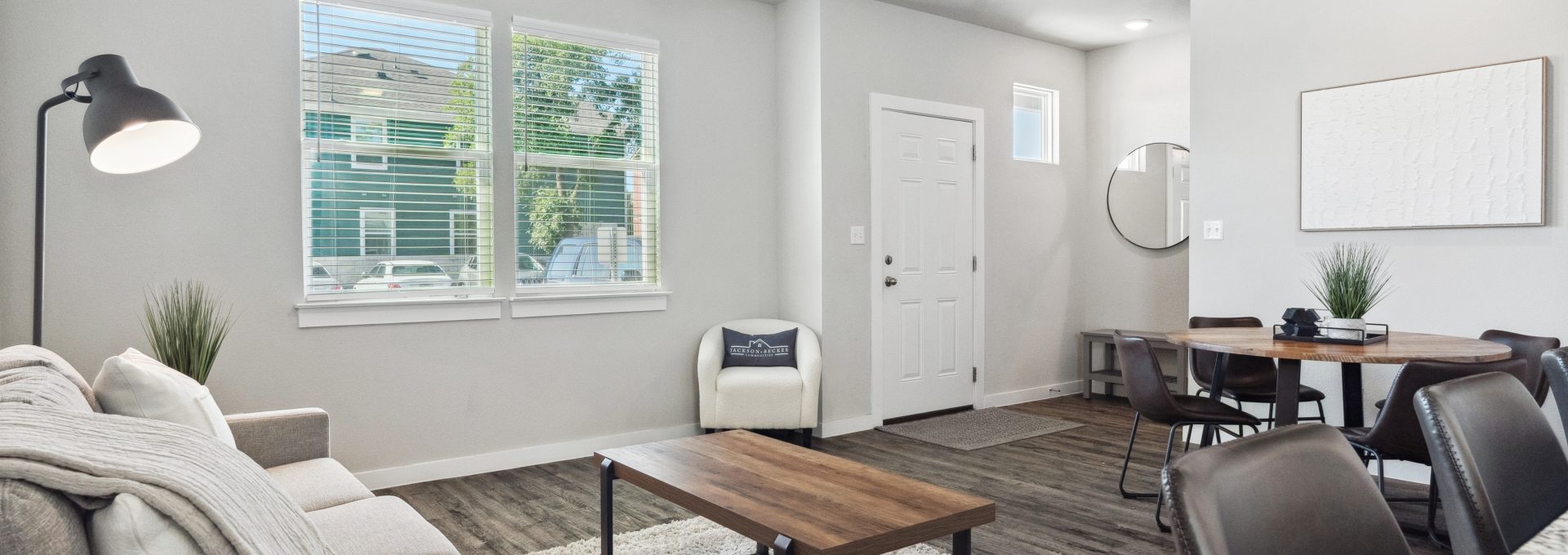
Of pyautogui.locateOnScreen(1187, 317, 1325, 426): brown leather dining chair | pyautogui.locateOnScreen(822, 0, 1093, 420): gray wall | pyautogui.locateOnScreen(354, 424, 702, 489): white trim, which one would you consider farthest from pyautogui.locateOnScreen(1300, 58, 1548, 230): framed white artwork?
pyautogui.locateOnScreen(354, 424, 702, 489): white trim

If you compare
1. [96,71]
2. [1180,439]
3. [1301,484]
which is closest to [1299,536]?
[1301,484]

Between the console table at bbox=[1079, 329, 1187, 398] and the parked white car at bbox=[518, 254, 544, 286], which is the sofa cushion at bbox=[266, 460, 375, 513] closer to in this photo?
the parked white car at bbox=[518, 254, 544, 286]

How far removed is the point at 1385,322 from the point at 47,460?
442 centimetres

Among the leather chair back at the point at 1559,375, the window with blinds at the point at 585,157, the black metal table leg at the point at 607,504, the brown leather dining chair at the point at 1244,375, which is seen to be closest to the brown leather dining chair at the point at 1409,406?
the brown leather dining chair at the point at 1244,375

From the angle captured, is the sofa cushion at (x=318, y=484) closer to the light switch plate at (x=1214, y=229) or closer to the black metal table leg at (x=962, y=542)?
the black metal table leg at (x=962, y=542)

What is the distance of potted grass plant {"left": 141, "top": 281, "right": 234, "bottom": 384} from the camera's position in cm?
303

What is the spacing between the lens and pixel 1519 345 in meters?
3.05

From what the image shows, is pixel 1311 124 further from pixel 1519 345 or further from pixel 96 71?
pixel 96 71

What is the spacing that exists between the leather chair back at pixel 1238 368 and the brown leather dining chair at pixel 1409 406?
99cm

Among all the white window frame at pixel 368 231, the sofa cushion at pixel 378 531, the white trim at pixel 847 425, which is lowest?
the white trim at pixel 847 425

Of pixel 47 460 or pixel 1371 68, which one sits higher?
pixel 1371 68

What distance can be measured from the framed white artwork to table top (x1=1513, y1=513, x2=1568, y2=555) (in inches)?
133

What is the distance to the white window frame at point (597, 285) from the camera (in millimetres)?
4180

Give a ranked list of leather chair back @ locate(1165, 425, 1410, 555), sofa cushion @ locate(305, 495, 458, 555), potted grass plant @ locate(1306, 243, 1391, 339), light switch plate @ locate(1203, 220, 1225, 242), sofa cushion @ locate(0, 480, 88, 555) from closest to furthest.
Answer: leather chair back @ locate(1165, 425, 1410, 555)
sofa cushion @ locate(0, 480, 88, 555)
sofa cushion @ locate(305, 495, 458, 555)
potted grass plant @ locate(1306, 243, 1391, 339)
light switch plate @ locate(1203, 220, 1225, 242)
